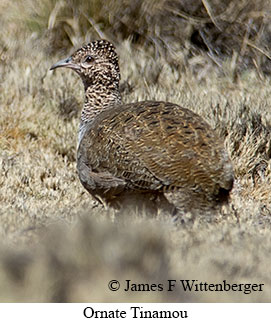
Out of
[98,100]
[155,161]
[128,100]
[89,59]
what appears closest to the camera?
[155,161]

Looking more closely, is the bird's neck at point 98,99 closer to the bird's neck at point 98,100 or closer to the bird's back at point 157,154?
the bird's neck at point 98,100

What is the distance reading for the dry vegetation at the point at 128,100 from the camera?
324 cm

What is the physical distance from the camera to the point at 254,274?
3520 millimetres

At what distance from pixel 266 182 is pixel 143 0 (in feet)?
12.4

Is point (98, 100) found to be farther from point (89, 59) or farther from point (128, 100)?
point (128, 100)

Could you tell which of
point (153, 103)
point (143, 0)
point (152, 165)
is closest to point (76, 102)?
point (143, 0)

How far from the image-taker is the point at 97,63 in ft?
19.7

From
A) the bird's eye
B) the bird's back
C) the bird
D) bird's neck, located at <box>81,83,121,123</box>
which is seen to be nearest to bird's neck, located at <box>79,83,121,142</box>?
bird's neck, located at <box>81,83,121,123</box>

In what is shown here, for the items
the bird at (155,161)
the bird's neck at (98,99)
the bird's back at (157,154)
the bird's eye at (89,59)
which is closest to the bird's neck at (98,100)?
the bird's neck at (98,99)

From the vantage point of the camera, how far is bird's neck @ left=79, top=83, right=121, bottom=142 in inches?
229

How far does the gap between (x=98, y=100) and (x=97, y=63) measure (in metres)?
0.34

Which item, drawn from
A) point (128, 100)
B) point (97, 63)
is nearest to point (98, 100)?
point (97, 63)

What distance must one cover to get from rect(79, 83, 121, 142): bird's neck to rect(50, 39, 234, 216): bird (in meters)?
0.58
